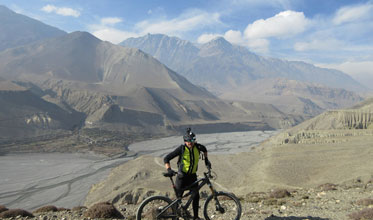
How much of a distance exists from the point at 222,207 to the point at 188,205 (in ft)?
4.77

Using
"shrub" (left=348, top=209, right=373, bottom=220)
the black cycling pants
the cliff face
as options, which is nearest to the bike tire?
the black cycling pants

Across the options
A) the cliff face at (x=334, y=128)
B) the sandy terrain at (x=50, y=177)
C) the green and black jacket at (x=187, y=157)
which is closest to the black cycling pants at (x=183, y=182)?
the green and black jacket at (x=187, y=157)

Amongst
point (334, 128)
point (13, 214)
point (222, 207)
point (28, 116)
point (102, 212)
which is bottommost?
point (334, 128)

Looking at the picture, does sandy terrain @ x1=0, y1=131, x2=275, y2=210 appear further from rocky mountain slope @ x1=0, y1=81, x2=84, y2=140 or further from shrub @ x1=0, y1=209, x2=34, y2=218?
shrub @ x1=0, y1=209, x2=34, y2=218

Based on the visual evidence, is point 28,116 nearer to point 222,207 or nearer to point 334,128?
point 334,128

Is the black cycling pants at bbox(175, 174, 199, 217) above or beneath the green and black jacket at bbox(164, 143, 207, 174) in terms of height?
beneath

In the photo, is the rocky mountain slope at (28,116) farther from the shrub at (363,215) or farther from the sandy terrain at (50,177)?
the shrub at (363,215)

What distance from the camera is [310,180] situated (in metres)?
47.7

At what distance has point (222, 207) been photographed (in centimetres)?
973

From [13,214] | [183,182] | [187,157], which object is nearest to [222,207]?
[183,182]

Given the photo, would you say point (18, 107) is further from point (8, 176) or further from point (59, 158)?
point (8, 176)

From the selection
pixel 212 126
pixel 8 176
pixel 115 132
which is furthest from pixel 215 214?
pixel 212 126

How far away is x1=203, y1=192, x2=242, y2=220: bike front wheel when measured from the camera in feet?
31.2

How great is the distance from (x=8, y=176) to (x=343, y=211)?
85.2 meters
